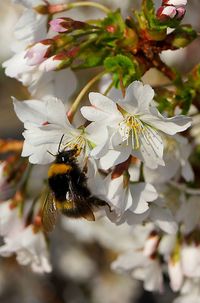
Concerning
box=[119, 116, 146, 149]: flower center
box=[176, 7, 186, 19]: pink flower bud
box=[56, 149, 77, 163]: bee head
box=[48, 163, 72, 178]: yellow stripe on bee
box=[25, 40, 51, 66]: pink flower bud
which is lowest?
box=[48, 163, 72, 178]: yellow stripe on bee

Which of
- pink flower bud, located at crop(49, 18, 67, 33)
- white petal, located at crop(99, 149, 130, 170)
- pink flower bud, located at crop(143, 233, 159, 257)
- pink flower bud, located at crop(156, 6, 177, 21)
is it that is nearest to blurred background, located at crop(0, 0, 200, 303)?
pink flower bud, located at crop(143, 233, 159, 257)

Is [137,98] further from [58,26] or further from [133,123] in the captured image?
[58,26]

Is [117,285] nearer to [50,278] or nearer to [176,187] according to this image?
[50,278]

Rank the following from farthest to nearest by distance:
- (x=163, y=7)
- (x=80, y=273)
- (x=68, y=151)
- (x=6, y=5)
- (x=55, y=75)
A: (x=80, y=273)
(x=6, y=5)
(x=55, y=75)
(x=68, y=151)
(x=163, y=7)

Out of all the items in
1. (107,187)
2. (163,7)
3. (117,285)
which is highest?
(163,7)

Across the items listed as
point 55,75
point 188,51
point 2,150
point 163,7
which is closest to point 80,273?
point 188,51

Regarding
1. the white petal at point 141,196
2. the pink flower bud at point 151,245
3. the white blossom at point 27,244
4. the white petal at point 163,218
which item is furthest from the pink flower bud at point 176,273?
the white petal at point 141,196

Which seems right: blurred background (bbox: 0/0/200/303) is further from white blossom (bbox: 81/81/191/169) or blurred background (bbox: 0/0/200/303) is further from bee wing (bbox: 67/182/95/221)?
white blossom (bbox: 81/81/191/169)
